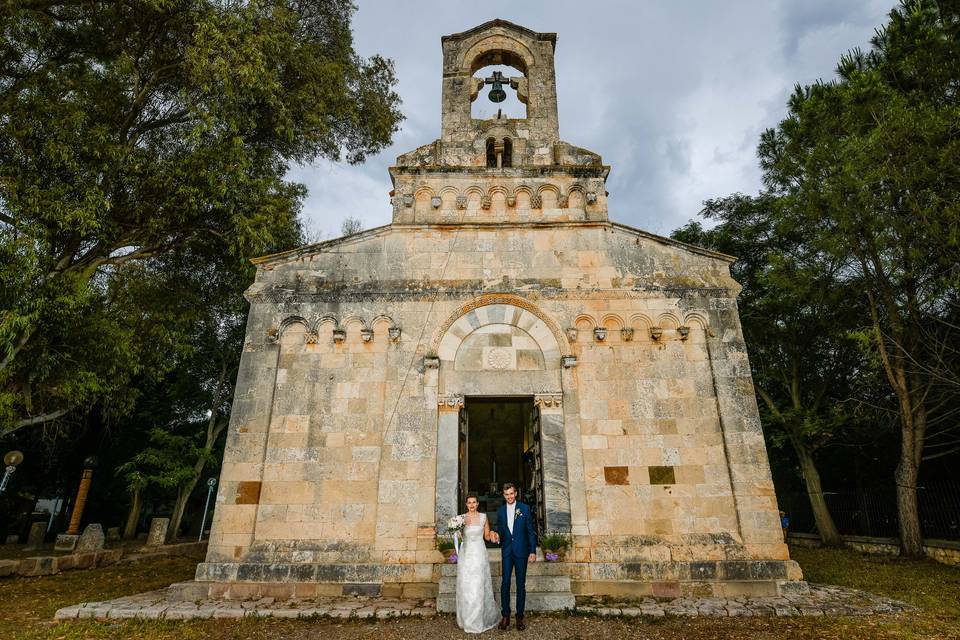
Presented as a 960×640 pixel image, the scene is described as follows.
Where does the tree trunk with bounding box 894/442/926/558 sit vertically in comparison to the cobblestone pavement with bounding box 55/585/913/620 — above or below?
above

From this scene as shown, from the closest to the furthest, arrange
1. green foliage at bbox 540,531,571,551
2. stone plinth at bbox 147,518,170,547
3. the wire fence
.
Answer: green foliage at bbox 540,531,571,551, the wire fence, stone plinth at bbox 147,518,170,547

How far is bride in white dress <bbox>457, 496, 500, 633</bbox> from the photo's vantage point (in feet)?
20.1

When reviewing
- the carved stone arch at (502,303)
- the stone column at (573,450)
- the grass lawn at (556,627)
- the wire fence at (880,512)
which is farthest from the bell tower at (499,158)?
the wire fence at (880,512)

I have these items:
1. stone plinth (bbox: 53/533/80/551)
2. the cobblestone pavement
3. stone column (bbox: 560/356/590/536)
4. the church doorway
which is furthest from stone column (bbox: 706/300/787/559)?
stone plinth (bbox: 53/533/80/551)

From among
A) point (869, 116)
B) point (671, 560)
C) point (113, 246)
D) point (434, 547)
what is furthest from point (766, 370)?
point (113, 246)

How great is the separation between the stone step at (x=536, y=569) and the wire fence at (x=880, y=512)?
1124 centimetres

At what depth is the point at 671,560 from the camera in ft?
26.1

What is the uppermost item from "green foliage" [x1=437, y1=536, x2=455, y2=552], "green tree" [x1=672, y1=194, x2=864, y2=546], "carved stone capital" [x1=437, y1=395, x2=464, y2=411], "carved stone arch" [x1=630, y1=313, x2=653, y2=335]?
"green tree" [x1=672, y1=194, x2=864, y2=546]

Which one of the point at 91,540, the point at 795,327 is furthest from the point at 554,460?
the point at 91,540

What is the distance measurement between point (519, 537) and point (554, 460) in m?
2.36

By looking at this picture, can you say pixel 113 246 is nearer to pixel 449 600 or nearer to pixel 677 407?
pixel 449 600

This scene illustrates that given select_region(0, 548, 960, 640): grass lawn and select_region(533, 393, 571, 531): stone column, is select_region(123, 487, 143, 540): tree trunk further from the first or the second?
select_region(533, 393, 571, 531): stone column

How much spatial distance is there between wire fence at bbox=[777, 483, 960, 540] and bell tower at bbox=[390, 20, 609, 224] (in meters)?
12.1

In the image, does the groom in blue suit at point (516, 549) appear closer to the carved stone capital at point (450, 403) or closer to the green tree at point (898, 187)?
the carved stone capital at point (450, 403)
